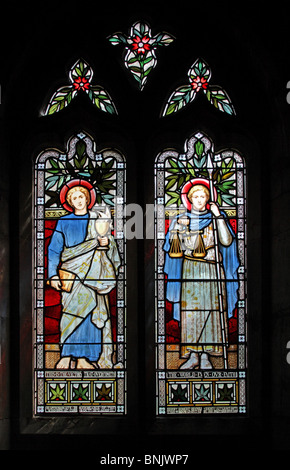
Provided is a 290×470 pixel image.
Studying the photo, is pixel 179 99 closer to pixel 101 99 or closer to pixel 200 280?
pixel 101 99

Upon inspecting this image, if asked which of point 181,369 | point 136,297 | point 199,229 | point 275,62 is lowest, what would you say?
point 181,369

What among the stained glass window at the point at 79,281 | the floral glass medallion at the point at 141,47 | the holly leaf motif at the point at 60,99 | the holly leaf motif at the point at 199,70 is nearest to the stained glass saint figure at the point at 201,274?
the stained glass window at the point at 79,281

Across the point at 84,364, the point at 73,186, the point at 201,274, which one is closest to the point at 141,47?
the point at 73,186

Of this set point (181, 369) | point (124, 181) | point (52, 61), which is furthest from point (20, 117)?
point (181, 369)

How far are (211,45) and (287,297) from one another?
78.0 inches

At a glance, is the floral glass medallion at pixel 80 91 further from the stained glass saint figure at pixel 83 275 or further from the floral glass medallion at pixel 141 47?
the stained glass saint figure at pixel 83 275

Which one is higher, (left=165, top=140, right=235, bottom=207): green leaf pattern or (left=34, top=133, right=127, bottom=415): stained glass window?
(left=165, top=140, right=235, bottom=207): green leaf pattern

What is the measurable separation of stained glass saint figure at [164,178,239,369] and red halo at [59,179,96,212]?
2.02ft

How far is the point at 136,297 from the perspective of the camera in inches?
253

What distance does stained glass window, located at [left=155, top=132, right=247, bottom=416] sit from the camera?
6359 mm

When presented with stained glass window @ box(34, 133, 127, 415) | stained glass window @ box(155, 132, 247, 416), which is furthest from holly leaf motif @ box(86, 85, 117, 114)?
stained glass window @ box(155, 132, 247, 416)

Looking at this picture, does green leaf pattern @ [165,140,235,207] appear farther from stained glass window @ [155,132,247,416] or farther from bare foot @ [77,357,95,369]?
bare foot @ [77,357,95,369]

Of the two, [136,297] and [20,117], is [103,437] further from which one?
[20,117]

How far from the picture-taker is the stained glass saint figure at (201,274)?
6.43m
